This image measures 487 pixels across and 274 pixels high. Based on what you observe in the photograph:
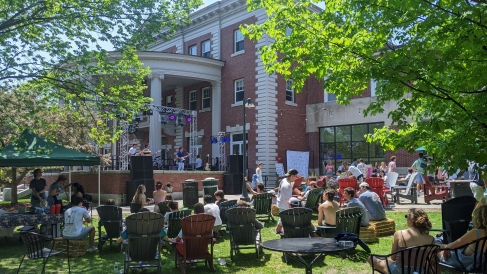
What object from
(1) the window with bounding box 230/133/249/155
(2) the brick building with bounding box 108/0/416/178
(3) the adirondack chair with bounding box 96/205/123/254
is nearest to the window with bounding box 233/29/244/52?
(2) the brick building with bounding box 108/0/416/178

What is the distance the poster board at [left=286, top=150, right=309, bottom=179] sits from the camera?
27.4m

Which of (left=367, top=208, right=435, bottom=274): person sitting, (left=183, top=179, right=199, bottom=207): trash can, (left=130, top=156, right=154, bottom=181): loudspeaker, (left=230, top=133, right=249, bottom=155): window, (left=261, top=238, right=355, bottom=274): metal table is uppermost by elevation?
(left=230, top=133, right=249, bottom=155): window

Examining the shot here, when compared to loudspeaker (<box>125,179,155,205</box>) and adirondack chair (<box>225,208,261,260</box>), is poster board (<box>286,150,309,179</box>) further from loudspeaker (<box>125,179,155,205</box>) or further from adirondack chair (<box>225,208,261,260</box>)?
adirondack chair (<box>225,208,261,260</box>)

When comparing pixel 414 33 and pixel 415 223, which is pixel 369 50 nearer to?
pixel 414 33

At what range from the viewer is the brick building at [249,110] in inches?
1064

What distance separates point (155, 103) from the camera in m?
27.2

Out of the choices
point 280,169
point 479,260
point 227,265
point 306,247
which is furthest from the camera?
point 280,169

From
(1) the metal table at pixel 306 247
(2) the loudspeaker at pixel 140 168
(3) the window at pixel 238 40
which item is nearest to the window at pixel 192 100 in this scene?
(3) the window at pixel 238 40

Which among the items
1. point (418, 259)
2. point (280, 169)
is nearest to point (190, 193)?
point (280, 169)

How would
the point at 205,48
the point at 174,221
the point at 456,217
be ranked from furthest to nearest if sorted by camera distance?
the point at 205,48, the point at 174,221, the point at 456,217

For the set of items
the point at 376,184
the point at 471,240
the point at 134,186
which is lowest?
the point at 134,186

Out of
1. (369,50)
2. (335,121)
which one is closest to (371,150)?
(335,121)

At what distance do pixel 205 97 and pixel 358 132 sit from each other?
11.0 metres

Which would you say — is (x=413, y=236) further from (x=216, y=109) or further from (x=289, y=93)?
(x=216, y=109)
